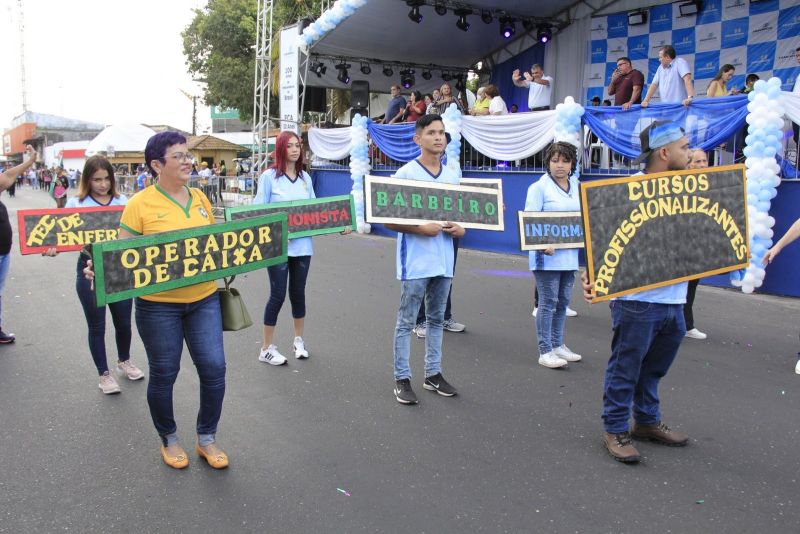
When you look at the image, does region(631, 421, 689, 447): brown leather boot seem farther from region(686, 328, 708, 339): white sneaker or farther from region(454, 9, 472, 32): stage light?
region(454, 9, 472, 32): stage light

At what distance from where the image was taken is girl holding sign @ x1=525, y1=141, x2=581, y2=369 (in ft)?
17.5

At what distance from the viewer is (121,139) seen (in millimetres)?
36781

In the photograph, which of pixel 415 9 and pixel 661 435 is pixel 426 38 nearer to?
pixel 415 9

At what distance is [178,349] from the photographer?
342 centimetres

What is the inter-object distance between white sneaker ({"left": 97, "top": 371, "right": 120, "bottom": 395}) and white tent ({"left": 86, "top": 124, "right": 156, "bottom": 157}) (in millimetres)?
34749

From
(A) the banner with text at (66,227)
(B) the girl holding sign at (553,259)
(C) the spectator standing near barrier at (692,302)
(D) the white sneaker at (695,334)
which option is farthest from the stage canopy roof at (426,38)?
(A) the banner with text at (66,227)

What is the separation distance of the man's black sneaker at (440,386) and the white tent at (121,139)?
35.9m

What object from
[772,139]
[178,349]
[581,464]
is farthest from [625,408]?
[772,139]

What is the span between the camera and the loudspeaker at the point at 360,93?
19016 mm

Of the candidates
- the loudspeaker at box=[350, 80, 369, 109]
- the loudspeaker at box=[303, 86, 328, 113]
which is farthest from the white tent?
the loudspeaker at box=[350, 80, 369, 109]

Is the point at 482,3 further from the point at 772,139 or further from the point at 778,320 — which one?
the point at 778,320

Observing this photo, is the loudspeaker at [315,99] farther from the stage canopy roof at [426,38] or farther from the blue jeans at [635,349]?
the blue jeans at [635,349]

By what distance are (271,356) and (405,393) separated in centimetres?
142

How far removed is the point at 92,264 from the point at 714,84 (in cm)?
1064
